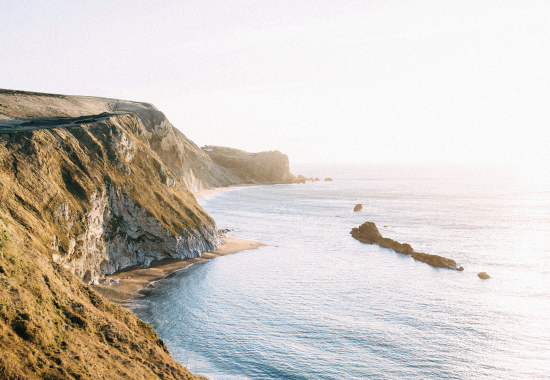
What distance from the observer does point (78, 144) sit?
52.6 metres

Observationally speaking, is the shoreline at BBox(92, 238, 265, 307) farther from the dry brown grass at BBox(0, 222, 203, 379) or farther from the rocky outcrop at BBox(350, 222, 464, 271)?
the rocky outcrop at BBox(350, 222, 464, 271)

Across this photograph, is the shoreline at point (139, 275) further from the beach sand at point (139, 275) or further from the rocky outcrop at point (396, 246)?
the rocky outcrop at point (396, 246)

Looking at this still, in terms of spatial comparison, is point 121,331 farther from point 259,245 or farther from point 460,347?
point 259,245

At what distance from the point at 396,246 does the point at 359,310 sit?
3418cm

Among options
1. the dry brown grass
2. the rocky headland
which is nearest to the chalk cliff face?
the rocky headland

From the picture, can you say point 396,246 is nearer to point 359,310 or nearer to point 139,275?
point 359,310

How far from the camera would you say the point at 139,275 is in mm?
49656

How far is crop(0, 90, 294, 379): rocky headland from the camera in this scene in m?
17.7

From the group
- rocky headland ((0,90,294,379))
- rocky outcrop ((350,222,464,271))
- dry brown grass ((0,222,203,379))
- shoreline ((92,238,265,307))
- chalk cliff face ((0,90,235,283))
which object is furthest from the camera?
rocky outcrop ((350,222,464,271))

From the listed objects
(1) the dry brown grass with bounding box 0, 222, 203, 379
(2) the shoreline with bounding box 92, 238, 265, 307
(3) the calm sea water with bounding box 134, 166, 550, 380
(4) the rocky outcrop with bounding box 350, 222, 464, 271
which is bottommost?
(3) the calm sea water with bounding box 134, 166, 550, 380

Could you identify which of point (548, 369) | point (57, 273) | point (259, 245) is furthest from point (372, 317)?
point (259, 245)

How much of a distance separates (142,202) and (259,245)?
1017 inches

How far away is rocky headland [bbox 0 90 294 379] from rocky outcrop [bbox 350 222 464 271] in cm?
3362

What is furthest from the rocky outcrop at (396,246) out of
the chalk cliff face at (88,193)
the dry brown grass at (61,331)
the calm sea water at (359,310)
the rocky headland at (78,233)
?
the dry brown grass at (61,331)
